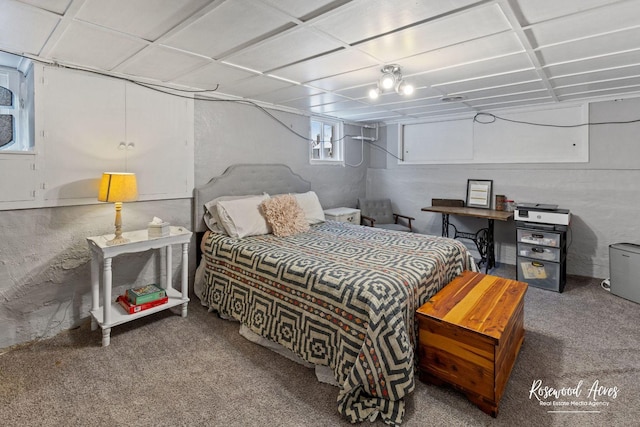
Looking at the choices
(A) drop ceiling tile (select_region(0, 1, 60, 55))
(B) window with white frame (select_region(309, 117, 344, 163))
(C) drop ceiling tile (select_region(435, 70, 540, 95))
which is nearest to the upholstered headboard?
(B) window with white frame (select_region(309, 117, 344, 163))

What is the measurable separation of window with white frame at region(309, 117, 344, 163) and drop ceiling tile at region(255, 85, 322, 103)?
1048mm

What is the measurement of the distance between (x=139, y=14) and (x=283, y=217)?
208 centimetres

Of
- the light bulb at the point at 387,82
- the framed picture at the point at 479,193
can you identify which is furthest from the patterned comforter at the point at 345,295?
the framed picture at the point at 479,193

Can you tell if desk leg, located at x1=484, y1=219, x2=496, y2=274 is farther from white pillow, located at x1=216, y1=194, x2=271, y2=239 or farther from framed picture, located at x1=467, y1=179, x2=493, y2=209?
white pillow, located at x1=216, y1=194, x2=271, y2=239

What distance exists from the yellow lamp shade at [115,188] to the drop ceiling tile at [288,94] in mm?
1694

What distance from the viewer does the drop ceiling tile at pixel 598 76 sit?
273 cm

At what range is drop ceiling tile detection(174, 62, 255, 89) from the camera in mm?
2652

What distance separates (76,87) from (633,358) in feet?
15.3

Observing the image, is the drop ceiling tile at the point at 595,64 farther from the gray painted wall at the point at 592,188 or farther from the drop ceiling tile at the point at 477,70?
the gray painted wall at the point at 592,188

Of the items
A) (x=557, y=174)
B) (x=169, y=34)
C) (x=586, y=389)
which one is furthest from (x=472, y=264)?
(x=169, y=34)

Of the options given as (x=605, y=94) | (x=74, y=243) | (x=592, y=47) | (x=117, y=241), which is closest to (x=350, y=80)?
(x=592, y=47)

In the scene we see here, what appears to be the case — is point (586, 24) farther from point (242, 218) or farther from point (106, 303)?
point (106, 303)

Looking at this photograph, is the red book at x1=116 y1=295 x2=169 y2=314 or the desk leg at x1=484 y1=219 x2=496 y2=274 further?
the desk leg at x1=484 y1=219 x2=496 y2=274

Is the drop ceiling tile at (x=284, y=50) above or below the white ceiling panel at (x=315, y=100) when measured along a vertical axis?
below
